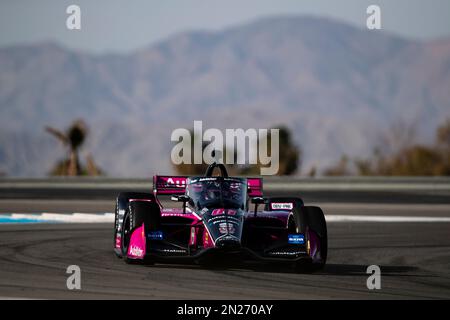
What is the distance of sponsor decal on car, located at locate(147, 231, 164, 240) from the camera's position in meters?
14.8

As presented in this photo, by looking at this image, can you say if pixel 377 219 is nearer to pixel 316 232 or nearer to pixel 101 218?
pixel 101 218

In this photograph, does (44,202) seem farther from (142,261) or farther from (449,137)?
(449,137)

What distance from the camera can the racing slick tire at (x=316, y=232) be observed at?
14.6 metres

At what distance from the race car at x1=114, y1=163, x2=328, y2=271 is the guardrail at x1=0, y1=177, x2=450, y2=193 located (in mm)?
25253

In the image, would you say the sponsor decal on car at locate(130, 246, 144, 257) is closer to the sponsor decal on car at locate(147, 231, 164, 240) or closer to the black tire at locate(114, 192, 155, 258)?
the sponsor decal on car at locate(147, 231, 164, 240)

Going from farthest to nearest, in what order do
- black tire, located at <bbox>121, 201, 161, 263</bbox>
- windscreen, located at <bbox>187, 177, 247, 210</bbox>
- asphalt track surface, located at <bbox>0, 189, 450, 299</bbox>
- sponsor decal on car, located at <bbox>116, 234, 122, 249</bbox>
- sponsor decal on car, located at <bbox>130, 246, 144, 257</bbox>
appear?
sponsor decal on car, located at <bbox>116, 234, 122, 249</bbox> → windscreen, located at <bbox>187, 177, 247, 210</bbox> → black tire, located at <bbox>121, 201, 161, 263</bbox> → sponsor decal on car, located at <bbox>130, 246, 144, 257</bbox> → asphalt track surface, located at <bbox>0, 189, 450, 299</bbox>

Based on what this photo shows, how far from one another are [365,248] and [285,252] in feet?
13.3

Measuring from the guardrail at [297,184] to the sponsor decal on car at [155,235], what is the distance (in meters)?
26.3

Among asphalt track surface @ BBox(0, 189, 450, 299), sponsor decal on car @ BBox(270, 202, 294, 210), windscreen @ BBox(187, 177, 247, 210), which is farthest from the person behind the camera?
sponsor decal on car @ BBox(270, 202, 294, 210)

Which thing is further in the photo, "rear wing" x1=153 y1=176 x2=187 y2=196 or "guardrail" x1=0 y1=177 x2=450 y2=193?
"guardrail" x1=0 y1=177 x2=450 y2=193

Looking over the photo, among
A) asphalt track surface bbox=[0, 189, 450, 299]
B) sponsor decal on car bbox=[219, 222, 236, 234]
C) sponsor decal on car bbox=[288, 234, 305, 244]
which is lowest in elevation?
asphalt track surface bbox=[0, 189, 450, 299]

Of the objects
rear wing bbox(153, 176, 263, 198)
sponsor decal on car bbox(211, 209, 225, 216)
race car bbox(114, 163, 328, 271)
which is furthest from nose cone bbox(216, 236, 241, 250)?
rear wing bbox(153, 176, 263, 198)

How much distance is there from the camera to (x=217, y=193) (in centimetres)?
1548
